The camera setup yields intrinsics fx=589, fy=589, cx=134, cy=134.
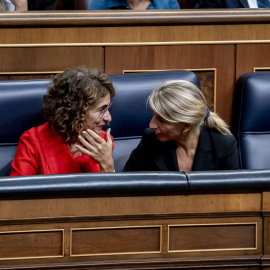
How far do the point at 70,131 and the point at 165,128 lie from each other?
0.69ft

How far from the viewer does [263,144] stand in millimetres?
1386

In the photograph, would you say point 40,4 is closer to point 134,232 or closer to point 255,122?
point 255,122

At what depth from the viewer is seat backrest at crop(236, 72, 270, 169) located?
137 cm

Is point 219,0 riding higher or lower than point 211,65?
higher

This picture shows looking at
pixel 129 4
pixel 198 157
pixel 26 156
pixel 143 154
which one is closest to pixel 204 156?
pixel 198 157

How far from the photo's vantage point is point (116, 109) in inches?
52.2

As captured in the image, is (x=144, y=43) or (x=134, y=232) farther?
(x=144, y=43)

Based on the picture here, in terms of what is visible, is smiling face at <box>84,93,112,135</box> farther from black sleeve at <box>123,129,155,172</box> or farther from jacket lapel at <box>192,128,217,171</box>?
jacket lapel at <box>192,128,217,171</box>

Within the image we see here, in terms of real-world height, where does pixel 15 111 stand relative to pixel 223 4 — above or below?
below

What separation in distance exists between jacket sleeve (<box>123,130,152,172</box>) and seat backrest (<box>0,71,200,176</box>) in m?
0.09

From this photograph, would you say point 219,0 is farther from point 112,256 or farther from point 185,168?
point 112,256

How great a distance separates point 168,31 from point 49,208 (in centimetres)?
74

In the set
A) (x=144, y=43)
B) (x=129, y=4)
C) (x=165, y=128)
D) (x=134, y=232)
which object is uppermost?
(x=129, y=4)

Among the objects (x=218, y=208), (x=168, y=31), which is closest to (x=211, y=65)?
(x=168, y=31)
